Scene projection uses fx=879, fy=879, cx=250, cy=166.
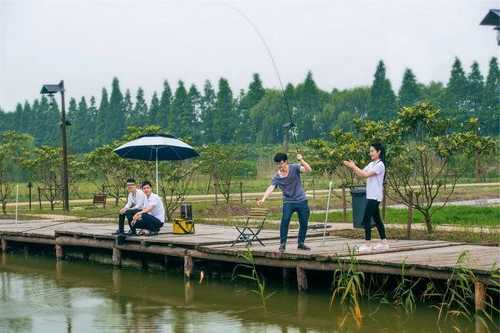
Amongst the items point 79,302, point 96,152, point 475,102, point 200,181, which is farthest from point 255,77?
point 79,302

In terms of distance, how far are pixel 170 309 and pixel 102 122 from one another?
88046 millimetres

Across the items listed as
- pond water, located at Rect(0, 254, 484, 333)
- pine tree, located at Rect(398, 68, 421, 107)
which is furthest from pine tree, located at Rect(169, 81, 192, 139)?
pond water, located at Rect(0, 254, 484, 333)

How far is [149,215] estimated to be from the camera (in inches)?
618

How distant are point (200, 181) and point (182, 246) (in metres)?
33.1

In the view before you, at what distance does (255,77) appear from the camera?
8781 cm

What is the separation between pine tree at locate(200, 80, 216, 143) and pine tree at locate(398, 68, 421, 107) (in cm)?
1752

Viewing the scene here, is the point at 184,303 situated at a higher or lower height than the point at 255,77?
lower

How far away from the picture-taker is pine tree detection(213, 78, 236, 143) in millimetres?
78938

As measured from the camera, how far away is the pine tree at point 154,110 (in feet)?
288

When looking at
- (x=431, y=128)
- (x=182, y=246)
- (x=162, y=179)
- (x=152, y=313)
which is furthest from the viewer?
(x=162, y=179)

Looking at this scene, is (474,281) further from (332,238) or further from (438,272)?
(332,238)

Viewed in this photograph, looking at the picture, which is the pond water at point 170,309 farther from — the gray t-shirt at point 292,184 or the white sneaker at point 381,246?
the gray t-shirt at point 292,184

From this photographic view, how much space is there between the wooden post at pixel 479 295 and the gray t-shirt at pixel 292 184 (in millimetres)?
3122

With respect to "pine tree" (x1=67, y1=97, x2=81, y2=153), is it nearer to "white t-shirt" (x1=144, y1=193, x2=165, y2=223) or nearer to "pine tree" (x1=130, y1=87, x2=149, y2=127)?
"pine tree" (x1=130, y1=87, x2=149, y2=127)
